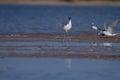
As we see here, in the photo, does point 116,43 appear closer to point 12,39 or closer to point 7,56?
point 12,39

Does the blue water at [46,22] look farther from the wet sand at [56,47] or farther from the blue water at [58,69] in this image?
the blue water at [58,69]

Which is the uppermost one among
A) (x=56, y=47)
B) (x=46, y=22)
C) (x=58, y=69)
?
(x=56, y=47)

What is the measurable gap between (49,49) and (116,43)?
3.47m

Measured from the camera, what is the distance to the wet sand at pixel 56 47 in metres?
19.9

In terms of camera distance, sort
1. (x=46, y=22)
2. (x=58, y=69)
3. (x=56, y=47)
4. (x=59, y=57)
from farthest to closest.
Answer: (x=46, y=22) < (x=56, y=47) < (x=59, y=57) < (x=58, y=69)

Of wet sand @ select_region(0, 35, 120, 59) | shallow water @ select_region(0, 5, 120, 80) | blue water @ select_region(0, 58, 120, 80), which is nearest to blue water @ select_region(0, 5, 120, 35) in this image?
wet sand @ select_region(0, 35, 120, 59)

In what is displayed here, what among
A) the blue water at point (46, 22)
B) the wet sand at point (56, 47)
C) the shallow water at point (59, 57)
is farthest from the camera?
the blue water at point (46, 22)

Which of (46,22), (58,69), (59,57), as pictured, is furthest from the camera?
(46,22)

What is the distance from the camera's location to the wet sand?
19.9 metres

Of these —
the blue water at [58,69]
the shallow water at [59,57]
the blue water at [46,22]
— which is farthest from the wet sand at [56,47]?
the blue water at [46,22]

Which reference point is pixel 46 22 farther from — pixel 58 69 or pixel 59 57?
pixel 58 69

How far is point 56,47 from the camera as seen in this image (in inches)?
856

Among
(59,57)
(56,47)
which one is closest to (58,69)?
(59,57)

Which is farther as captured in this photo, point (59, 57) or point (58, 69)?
point (59, 57)
